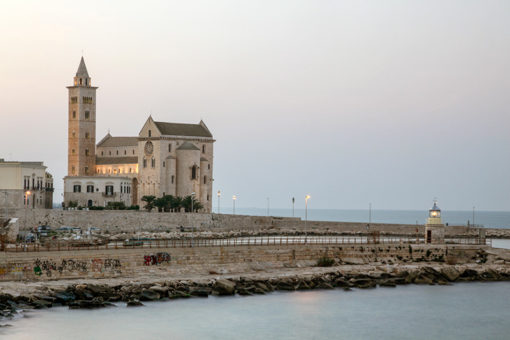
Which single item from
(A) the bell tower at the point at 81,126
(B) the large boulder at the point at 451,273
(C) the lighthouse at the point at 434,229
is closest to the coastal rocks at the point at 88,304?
(B) the large boulder at the point at 451,273

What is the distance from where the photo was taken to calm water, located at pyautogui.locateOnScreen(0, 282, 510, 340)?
41188 mm

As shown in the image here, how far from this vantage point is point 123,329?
41.1 m

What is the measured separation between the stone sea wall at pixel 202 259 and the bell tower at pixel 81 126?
6778 cm

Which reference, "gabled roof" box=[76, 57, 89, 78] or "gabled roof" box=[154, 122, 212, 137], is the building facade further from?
"gabled roof" box=[76, 57, 89, 78]

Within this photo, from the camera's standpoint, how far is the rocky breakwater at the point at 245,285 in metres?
43.7

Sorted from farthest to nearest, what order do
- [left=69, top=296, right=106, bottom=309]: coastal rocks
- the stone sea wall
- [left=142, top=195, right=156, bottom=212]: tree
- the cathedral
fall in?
the cathedral
[left=142, top=195, right=156, bottom=212]: tree
the stone sea wall
[left=69, top=296, right=106, bottom=309]: coastal rocks

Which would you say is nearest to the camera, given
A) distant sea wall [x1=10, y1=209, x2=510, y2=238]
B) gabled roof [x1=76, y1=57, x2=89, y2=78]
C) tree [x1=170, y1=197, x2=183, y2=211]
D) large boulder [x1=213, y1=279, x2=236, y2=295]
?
large boulder [x1=213, y1=279, x2=236, y2=295]

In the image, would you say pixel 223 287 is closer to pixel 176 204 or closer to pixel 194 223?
pixel 194 223

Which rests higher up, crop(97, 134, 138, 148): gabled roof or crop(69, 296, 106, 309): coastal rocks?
crop(97, 134, 138, 148): gabled roof

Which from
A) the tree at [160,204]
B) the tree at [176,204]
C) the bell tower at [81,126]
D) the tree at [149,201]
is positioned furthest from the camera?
the bell tower at [81,126]

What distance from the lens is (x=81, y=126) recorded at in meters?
121

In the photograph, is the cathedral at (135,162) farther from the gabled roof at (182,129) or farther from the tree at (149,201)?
the tree at (149,201)

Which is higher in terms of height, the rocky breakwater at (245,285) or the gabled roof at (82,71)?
the gabled roof at (82,71)

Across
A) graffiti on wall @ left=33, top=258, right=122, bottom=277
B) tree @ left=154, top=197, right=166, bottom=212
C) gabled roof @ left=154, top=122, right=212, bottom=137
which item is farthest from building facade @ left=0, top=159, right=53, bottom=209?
graffiti on wall @ left=33, top=258, right=122, bottom=277
